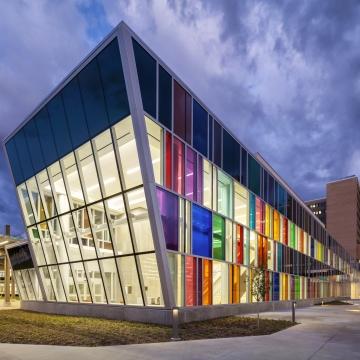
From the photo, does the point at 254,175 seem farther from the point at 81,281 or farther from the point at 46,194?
the point at 46,194

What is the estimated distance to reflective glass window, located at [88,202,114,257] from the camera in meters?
21.5

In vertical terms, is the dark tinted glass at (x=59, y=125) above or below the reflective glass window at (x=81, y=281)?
above

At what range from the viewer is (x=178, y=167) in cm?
2109

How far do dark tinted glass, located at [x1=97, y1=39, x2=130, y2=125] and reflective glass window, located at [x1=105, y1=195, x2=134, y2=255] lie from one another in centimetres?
411

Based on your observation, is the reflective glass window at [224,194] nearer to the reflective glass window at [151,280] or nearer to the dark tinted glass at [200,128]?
the dark tinted glass at [200,128]

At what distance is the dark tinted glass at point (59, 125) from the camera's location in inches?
939

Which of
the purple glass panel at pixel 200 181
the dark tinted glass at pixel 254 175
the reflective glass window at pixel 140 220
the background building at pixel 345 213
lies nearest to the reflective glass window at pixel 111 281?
the reflective glass window at pixel 140 220

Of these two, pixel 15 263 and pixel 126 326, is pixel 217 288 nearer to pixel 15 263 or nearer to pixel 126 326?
pixel 126 326

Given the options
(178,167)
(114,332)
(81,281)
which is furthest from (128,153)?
(81,281)

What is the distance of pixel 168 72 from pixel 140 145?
501 cm

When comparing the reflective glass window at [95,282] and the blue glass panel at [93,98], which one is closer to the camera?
the blue glass panel at [93,98]

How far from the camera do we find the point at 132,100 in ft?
60.1

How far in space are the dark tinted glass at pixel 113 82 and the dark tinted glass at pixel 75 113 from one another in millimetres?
2755

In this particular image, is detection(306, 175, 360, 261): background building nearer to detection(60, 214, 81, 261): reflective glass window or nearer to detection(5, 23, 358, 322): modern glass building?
detection(5, 23, 358, 322): modern glass building
